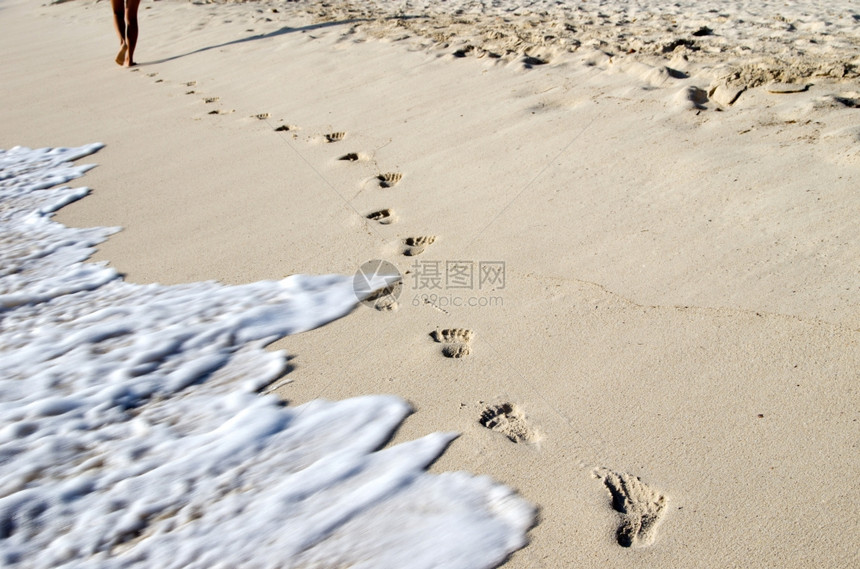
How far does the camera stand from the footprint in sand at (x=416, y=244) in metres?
2.53

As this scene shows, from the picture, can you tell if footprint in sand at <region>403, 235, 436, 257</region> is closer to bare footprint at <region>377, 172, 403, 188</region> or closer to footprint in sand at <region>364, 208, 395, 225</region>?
footprint in sand at <region>364, 208, 395, 225</region>

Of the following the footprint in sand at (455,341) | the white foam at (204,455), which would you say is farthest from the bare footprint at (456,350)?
the white foam at (204,455)

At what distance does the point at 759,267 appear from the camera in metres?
2.07

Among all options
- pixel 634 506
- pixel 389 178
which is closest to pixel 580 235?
pixel 389 178

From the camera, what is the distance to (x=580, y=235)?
242 centimetres

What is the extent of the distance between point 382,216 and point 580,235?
0.85 metres

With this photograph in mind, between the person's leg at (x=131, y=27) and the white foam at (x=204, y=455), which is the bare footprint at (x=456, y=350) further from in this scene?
the person's leg at (x=131, y=27)

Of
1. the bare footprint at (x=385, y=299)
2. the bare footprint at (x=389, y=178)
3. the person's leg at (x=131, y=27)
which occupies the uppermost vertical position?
the person's leg at (x=131, y=27)

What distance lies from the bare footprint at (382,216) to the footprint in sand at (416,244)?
0.18 meters

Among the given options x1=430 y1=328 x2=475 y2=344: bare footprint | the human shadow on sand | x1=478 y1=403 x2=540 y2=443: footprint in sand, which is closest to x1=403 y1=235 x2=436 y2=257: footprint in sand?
x1=430 y1=328 x2=475 y2=344: bare footprint

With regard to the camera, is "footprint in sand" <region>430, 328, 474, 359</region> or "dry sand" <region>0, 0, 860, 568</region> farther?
"footprint in sand" <region>430, 328, 474, 359</region>

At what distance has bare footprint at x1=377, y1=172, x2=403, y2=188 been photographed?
3076 millimetres

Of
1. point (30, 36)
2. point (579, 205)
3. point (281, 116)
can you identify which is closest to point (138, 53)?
point (30, 36)

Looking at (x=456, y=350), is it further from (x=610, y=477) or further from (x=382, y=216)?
(x=382, y=216)
